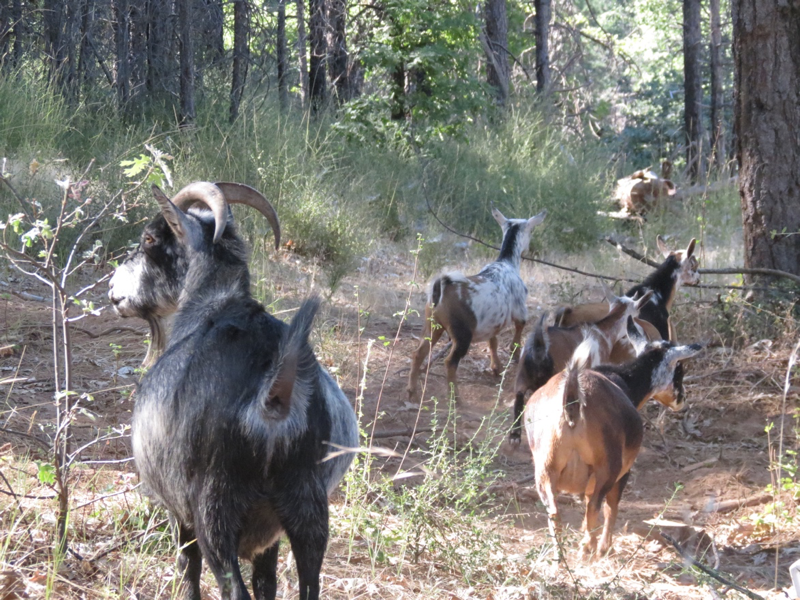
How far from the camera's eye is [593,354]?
7188mm

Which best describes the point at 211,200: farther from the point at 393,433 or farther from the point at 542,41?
the point at 542,41

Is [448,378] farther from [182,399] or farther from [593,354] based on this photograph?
[182,399]

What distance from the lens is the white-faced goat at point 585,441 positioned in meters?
5.07

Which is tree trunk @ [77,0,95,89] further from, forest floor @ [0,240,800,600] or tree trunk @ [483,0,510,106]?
tree trunk @ [483,0,510,106]

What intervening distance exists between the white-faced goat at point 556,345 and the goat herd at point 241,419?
145 cm

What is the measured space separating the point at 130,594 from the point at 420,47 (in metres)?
13.5

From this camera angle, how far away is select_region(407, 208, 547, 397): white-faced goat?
7.88 meters

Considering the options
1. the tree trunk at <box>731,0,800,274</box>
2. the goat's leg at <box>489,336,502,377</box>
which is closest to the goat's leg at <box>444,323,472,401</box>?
the goat's leg at <box>489,336,502,377</box>

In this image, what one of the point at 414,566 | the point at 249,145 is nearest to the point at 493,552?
the point at 414,566

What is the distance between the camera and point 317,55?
1661cm

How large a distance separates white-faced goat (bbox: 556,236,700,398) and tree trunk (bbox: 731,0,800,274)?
26.2 inches

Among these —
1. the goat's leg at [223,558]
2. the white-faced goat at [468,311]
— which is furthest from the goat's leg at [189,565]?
the white-faced goat at [468,311]

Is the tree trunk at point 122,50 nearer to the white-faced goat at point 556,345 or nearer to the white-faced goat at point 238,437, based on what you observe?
the white-faced goat at point 556,345

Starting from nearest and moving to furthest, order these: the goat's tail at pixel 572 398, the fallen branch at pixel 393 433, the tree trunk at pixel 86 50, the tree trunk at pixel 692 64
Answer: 1. the goat's tail at pixel 572 398
2. the fallen branch at pixel 393 433
3. the tree trunk at pixel 86 50
4. the tree trunk at pixel 692 64
